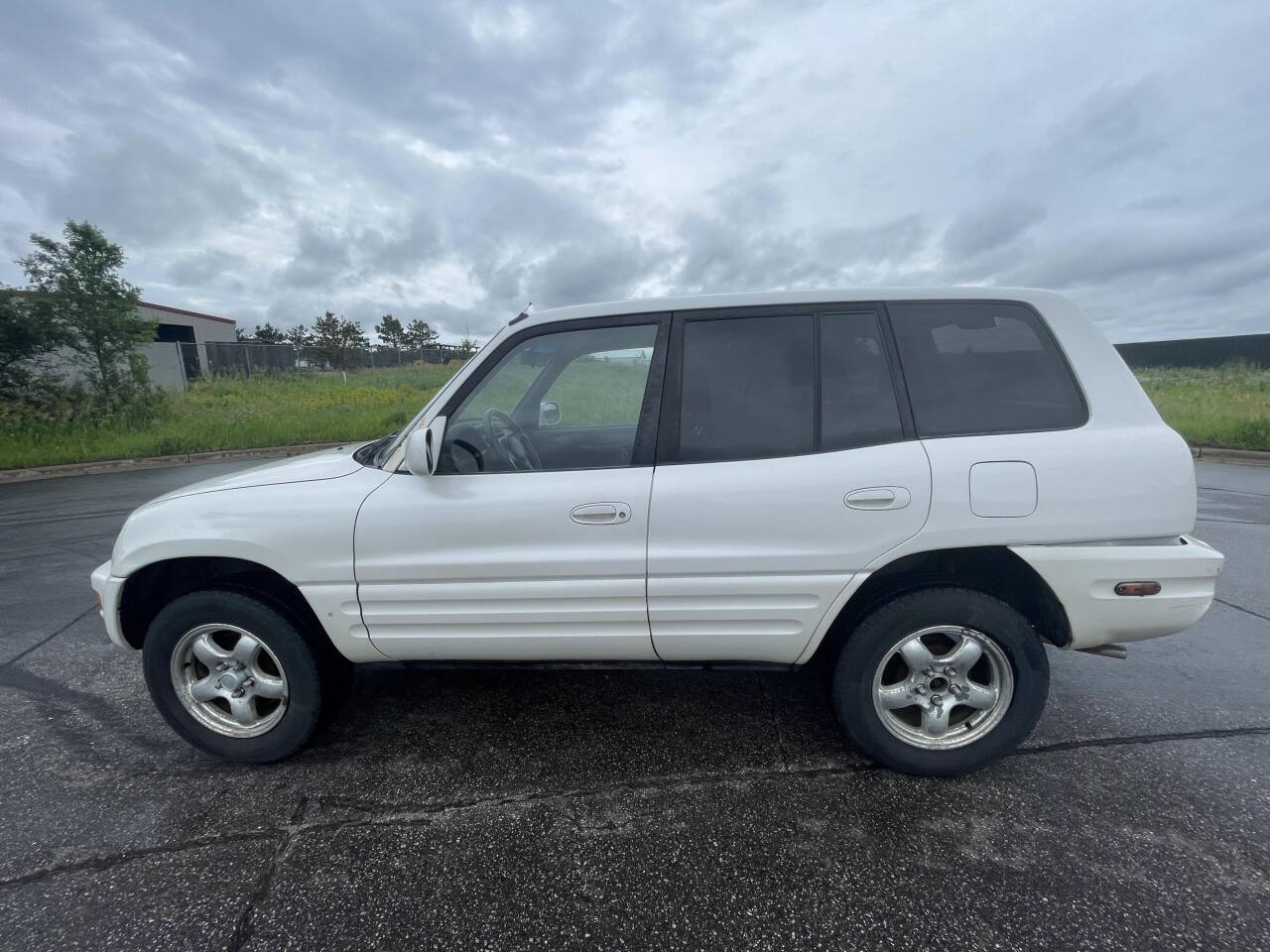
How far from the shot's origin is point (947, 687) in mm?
2332

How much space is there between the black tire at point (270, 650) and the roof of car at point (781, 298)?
160 centimetres

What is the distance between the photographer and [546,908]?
1816mm

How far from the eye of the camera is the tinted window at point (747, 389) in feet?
7.37

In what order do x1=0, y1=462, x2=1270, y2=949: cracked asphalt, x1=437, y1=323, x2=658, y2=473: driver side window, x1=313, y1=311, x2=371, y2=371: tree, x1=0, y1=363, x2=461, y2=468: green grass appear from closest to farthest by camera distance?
x1=0, y1=462, x2=1270, y2=949: cracked asphalt, x1=437, y1=323, x2=658, y2=473: driver side window, x1=0, y1=363, x2=461, y2=468: green grass, x1=313, y1=311, x2=371, y2=371: tree

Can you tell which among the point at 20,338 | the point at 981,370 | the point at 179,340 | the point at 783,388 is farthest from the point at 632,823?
the point at 179,340

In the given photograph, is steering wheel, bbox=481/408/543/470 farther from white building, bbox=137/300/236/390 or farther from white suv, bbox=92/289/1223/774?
white building, bbox=137/300/236/390

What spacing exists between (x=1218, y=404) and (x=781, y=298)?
18364mm

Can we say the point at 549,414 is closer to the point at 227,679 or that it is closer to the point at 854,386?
the point at 854,386

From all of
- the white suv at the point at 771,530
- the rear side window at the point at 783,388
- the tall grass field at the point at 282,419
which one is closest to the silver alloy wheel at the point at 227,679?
the white suv at the point at 771,530

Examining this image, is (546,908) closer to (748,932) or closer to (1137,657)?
(748,932)

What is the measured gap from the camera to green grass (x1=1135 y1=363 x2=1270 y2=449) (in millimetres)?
10680

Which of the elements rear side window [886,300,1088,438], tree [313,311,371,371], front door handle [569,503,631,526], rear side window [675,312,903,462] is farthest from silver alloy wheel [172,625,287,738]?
tree [313,311,371,371]

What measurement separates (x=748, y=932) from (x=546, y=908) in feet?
1.97

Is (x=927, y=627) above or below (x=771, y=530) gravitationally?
below
